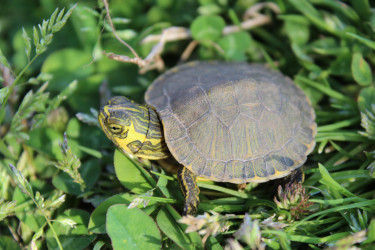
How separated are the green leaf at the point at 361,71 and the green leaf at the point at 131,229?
2.26 metres

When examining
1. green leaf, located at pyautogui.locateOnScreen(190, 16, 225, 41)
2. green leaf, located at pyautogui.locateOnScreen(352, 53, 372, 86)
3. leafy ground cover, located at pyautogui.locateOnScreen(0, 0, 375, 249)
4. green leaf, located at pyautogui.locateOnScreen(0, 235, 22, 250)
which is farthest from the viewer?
green leaf, located at pyautogui.locateOnScreen(190, 16, 225, 41)

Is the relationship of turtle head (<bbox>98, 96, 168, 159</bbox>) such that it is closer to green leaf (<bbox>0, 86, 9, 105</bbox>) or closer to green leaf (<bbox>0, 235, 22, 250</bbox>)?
green leaf (<bbox>0, 86, 9, 105</bbox>)

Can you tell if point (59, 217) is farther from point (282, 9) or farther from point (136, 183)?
point (282, 9)

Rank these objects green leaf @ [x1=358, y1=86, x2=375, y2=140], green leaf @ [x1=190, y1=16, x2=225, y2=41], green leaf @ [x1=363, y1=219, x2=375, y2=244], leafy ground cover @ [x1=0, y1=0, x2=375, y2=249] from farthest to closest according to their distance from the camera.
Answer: green leaf @ [x1=190, y1=16, x2=225, y2=41], green leaf @ [x1=358, y1=86, x2=375, y2=140], leafy ground cover @ [x1=0, y1=0, x2=375, y2=249], green leaf @ [x1=363, y1=219, x2=375, y2=244]

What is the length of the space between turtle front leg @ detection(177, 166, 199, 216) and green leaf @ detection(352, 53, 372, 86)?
1822mm

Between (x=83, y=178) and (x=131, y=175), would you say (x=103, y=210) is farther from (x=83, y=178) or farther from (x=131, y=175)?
(x=83, y=178)

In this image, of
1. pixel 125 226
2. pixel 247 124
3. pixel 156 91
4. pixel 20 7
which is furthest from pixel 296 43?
pixel 20 7

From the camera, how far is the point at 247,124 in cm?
240

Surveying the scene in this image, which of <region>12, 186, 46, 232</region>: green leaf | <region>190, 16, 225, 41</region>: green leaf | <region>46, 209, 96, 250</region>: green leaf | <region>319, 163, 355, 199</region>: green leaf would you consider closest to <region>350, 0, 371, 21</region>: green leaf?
<region>190, 16, 225, 41</region>: green leaf

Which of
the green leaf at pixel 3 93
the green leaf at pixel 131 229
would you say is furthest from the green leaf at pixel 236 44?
the green leaf at pixel 3 93

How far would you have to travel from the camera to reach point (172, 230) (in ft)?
6.82

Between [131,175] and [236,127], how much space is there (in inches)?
36.0

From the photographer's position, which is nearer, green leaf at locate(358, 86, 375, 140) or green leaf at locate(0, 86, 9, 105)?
green leaf at locate(0, 86, 9, 105)

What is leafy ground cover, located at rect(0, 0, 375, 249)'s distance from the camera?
80.0 inches
